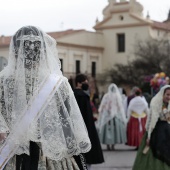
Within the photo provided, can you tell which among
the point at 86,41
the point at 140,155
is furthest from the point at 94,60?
the point at 140,155

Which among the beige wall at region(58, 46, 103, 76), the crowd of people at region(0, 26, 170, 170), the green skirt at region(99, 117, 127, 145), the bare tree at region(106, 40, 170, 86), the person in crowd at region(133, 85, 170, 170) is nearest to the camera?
A: the crowd of people at region(0, 26, 170, 170)

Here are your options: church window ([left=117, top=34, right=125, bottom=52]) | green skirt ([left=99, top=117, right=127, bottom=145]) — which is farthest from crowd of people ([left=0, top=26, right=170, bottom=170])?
church window ([left=117, top=34, right=125, bottom=52])

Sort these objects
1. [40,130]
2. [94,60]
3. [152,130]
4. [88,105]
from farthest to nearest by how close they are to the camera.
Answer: [94,60]
[152,130]
[88,105]
[40,130]

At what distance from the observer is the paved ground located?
11.2 meters

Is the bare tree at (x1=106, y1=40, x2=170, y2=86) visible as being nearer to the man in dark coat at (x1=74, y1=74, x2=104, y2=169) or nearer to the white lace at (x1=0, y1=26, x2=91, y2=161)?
the man in dark coat at (x1=74, y1=74, x2=104, y2=169)

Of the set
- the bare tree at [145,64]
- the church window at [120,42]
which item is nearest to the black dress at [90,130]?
the bare tree at [145,64]

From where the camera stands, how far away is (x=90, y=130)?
7613mm

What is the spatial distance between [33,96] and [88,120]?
11.5 ft

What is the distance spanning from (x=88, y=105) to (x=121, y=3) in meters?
55.9

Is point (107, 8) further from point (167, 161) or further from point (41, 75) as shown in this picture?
point (41, 75)

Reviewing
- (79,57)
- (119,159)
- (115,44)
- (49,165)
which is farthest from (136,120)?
(115,44)

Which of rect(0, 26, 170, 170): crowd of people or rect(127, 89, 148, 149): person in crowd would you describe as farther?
rect(127, 89, 148, 149): person in crowd

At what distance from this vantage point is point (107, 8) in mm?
63406

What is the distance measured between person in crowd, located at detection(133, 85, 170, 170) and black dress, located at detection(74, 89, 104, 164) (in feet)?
3.83
